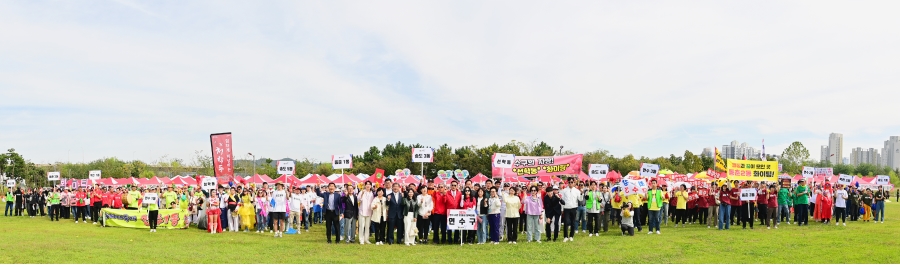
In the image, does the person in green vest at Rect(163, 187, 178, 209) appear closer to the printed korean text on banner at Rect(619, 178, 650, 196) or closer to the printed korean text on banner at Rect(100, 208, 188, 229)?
the printed korean text on banner at Rect(100, 208, 188, 229)

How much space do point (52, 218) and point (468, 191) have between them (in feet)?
67.9

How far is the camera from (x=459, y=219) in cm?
1546

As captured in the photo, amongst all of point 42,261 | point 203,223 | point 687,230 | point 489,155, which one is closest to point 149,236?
point 203,223

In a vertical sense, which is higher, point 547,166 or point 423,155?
point 423,155

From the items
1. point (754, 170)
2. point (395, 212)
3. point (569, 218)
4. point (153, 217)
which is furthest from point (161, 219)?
point (754, 170)

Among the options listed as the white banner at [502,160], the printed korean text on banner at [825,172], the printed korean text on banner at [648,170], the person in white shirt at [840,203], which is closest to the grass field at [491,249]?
the person in white shirt at [840,203]

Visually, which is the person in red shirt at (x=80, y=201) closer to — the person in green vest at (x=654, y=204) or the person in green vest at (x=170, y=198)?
the person in green vest at (x=170, y=198)

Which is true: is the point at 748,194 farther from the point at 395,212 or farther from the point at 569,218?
the point at 395,212

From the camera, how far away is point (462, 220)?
50.8 feet

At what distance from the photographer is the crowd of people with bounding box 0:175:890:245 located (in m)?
15.8

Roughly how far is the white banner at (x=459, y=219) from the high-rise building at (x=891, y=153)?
16100 centimetres

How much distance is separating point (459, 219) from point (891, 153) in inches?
6834

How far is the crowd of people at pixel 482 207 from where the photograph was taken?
15.8 m

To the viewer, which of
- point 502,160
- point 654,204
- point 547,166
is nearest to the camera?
point 654,204
